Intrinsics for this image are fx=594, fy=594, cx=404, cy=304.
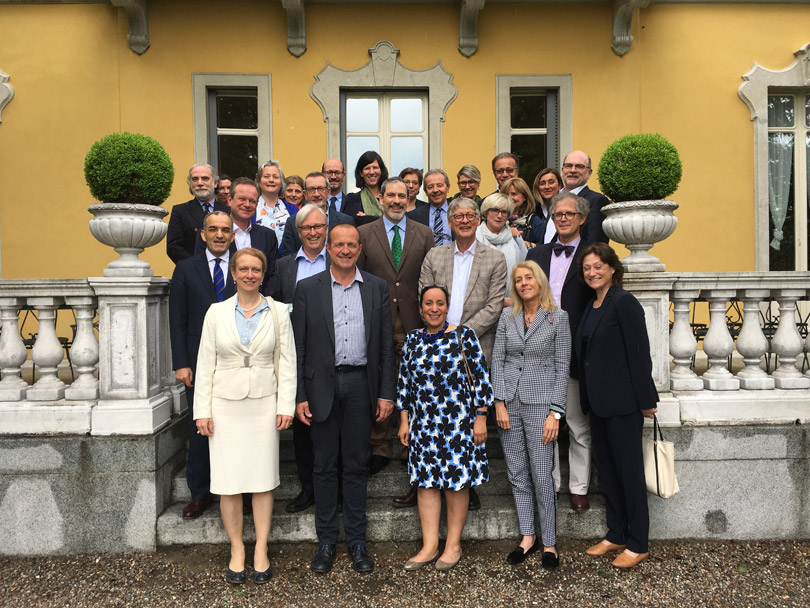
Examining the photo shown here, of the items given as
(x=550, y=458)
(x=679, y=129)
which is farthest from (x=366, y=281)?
(x=679, y=129)

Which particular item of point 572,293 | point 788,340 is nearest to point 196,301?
point 572,293

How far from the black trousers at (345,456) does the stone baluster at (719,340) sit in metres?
2.46

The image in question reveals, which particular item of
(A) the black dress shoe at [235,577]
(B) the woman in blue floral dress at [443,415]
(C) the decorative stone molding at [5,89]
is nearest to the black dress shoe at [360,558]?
(B) the woman in blue floral dress at [443,415]

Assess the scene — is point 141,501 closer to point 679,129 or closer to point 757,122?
point 679,129

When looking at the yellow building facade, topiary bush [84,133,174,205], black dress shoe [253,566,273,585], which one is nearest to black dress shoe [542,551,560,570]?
black dress shoe [253,566,273,585]

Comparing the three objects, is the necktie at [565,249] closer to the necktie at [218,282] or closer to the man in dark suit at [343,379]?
the man in dark suit at [343,379]

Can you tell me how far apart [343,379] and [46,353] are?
2.03 meters

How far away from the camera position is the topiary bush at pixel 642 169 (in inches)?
156

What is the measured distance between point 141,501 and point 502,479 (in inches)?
96.7

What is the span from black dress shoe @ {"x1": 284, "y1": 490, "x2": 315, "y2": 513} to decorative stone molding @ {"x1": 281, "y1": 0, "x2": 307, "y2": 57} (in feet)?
17.3

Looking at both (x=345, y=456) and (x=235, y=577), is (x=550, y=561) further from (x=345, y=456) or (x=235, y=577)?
(x=235, y=577)

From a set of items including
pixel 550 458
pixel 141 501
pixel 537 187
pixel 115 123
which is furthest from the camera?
pixel 115 123

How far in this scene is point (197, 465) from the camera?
3881mm

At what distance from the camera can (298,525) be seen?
3.93m
